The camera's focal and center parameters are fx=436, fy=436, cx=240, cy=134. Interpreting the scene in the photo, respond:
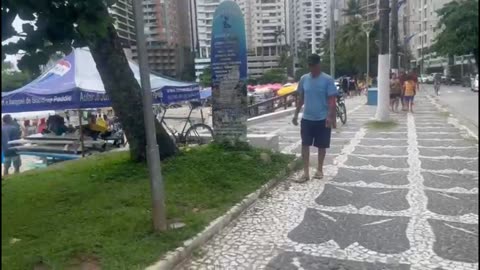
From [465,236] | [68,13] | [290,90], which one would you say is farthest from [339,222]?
[290,90]

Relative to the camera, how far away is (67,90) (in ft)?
28.0

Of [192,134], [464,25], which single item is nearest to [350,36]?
[192,134]

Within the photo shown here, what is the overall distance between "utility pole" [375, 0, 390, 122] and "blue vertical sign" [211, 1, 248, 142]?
6391 mm

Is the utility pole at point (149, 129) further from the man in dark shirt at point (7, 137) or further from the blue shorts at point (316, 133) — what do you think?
the blue shorts at point (316, 133)

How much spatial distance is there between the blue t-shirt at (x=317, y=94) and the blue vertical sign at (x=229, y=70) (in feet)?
4.62

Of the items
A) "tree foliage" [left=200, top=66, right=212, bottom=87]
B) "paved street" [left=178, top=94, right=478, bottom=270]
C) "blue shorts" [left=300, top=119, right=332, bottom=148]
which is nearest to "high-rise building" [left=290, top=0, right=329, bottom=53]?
"tree foliage" [left=200, top=66, right=212, bottom=87]

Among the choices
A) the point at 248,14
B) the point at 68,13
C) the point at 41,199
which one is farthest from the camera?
the point at 248,14

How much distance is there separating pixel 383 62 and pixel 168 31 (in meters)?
7.16

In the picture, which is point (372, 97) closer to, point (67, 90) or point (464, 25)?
point (67, 90)

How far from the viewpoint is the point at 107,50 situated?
5863 mm

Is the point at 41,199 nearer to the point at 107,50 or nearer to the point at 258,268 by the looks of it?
the point at 107,50

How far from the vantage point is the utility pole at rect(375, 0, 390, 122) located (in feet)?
38.5

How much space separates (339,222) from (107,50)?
3.77 meters

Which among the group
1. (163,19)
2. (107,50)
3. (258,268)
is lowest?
(258,268)
